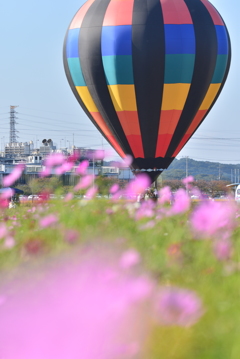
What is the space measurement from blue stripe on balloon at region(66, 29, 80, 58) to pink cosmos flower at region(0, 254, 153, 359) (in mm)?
21593

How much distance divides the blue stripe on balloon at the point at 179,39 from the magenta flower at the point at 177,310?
66.6ft

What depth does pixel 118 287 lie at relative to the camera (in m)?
1.84

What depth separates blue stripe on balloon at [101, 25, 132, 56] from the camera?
71.2 feet

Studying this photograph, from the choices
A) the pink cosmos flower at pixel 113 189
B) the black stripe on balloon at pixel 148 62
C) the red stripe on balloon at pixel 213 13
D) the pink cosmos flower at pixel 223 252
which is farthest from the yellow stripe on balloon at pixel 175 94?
the pink cosmos flower at pixel 223 252

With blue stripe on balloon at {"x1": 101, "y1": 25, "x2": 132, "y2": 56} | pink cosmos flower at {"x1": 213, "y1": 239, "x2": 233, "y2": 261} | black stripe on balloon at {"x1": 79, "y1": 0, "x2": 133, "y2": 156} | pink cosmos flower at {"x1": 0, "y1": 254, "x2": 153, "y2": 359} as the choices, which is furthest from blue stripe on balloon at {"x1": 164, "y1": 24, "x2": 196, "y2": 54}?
pink cosmos flower at {"x1": 0, "y1": 254, "x2": 153, "y2": 359}

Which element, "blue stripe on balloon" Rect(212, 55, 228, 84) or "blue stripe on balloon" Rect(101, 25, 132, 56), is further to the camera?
"blue stripe on balloon" Rect(212, 55, 228, 84)

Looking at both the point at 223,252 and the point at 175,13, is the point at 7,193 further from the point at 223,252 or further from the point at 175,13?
the point at 175,13

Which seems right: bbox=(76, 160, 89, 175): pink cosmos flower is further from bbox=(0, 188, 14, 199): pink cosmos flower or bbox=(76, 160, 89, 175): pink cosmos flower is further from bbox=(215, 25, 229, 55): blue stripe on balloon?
bbox=(215, 25, 229, 55): blue stripe on balloon

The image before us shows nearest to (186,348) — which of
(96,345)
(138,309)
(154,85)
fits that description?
(138,309)

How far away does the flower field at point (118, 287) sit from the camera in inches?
63.6

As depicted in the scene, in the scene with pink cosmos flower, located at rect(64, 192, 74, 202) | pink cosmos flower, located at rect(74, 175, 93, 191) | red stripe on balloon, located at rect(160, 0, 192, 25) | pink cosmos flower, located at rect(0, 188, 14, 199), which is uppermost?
red stripe on balloon, located at rect(160, 0, 192, 25)

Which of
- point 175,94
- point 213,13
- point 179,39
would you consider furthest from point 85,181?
point 213,13

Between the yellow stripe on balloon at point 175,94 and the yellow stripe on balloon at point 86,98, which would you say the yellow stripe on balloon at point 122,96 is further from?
the yellow stripe on balloon at point 175,94

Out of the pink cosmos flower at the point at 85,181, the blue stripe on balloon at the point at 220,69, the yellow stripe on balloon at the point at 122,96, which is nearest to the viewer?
the pink cosmos flower at the point at 85,181
